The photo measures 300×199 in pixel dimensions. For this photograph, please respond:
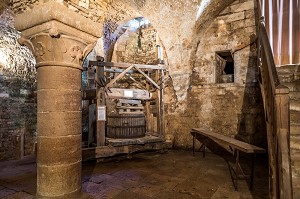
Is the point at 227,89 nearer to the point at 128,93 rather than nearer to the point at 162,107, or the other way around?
the point at 162,107

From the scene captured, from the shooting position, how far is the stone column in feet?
8.62

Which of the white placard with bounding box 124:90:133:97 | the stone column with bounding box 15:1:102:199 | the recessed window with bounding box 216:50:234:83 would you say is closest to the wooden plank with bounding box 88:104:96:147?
the white placard with bounding box 124:90:133:97

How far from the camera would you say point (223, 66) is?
23.8ft

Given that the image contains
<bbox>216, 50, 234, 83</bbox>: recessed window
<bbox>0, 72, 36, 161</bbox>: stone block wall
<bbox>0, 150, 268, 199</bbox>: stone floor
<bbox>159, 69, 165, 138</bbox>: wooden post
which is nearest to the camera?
<bbox>0, 150, 268, 199</bbox>: stone floor

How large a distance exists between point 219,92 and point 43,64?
5378mm

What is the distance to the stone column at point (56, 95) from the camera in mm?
2627

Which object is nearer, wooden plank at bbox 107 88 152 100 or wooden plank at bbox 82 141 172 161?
wooden plank at bbox 82 141 172 161

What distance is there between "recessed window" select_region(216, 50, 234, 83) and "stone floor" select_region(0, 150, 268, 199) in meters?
2.56

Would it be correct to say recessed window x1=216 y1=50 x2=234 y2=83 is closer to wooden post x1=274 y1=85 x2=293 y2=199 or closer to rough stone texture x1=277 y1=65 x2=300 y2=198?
rough stone texture x1=277 y1=65 x2=300 y2=198

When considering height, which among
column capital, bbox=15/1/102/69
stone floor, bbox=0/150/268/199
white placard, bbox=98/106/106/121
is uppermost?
column capital, bbox=15/1/102/69

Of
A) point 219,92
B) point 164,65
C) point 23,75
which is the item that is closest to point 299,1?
point 219,92

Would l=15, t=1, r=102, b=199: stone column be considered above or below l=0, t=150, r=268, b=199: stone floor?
above

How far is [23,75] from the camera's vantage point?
21.8 ft

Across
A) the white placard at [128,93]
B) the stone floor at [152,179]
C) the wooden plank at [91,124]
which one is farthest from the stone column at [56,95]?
the wooden plank at [91,124]
